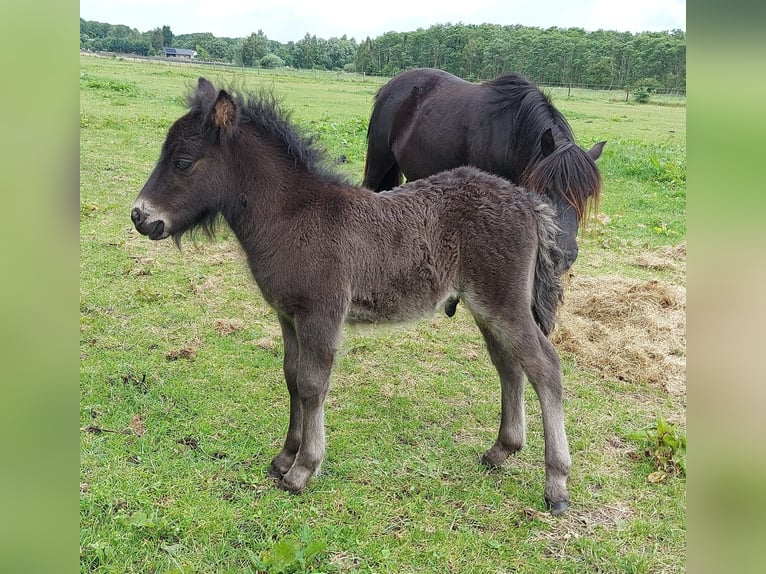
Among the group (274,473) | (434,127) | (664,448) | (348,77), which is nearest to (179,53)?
(348,77)

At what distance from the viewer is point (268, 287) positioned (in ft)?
11.1

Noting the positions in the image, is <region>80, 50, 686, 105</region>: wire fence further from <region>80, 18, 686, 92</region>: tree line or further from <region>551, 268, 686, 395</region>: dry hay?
<region>551, 268, 686, 395</region>: dry hay

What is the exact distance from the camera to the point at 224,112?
3.25 metres

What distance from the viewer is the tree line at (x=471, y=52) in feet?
76.6

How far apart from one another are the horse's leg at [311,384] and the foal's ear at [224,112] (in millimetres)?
1192

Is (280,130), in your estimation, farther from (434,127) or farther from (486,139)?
(434,127)

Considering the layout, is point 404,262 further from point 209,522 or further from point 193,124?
point 209,522

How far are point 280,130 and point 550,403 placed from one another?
2.32 meters

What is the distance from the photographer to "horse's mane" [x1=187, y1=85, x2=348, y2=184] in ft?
11.5

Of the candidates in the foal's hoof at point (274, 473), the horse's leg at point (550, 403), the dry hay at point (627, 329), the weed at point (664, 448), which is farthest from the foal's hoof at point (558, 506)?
the dry hay at point (627, 329)

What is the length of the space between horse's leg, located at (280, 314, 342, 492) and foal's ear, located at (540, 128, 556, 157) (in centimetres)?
244

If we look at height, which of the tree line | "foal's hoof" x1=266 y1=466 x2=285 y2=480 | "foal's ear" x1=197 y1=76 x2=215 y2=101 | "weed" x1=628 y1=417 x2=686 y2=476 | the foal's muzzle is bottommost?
→ "foal's hoof" x1=266 y1=466 x2=285 y2=480

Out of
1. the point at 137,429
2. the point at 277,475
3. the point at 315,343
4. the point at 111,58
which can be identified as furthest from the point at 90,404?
the point at 111,58

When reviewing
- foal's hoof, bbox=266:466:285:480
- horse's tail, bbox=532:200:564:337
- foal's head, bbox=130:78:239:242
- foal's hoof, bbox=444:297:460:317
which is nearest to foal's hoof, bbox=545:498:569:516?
horse's tail, bbox=532:200:564:337
